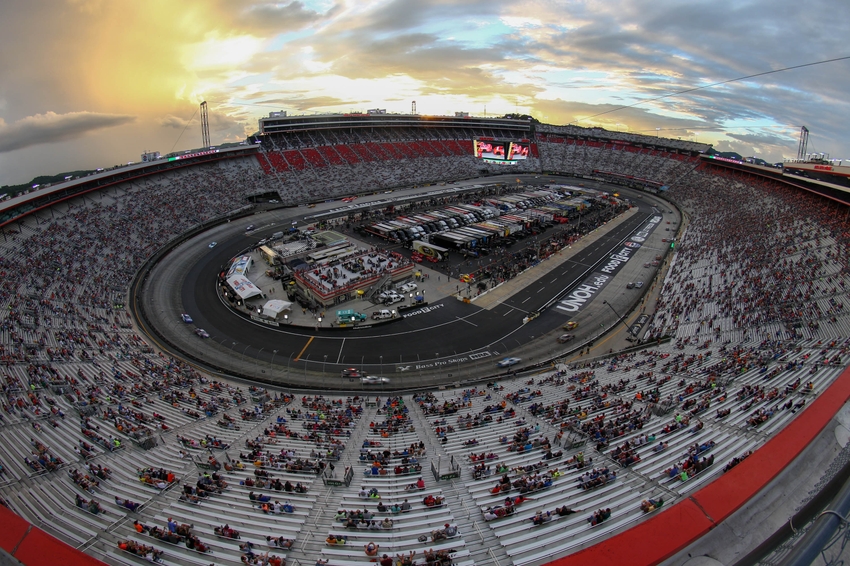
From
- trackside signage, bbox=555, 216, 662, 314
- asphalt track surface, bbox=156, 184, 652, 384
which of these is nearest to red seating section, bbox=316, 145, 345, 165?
asphalt track surface, bbox=156, 184, 652, 384

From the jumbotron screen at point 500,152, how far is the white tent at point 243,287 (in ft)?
275

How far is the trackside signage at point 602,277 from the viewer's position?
139 feet

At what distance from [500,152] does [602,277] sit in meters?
72.4

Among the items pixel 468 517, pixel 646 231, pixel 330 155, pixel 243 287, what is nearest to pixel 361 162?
pixel 330 155

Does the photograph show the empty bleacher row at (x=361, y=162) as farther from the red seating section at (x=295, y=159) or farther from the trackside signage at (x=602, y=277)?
the trackside signage at (x=602, y=277)

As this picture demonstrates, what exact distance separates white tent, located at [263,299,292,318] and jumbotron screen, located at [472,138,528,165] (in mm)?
86253

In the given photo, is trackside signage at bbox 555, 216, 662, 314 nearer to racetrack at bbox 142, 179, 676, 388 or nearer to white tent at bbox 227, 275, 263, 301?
racetrack at bbox 142, 179, 676, 388

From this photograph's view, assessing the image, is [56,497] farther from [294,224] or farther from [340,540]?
[294,224]

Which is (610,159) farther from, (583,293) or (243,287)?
(243,287)

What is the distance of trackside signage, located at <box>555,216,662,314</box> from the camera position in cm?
4234

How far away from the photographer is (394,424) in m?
23.1

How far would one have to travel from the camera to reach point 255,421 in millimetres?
23781

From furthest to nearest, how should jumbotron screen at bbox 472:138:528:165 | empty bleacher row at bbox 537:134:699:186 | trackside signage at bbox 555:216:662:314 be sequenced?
jumbotron screen at bbox 472:138:528:165, empty bleacher row at bbox 537:134:699:186, trackside signage at bbox 555:216:662:314

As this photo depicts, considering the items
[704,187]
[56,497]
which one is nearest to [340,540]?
[56,497]
